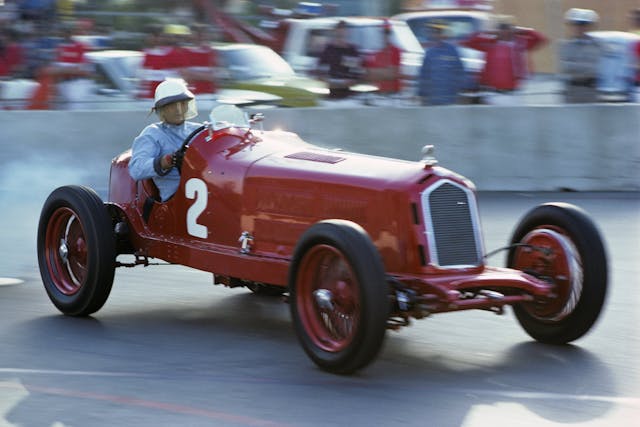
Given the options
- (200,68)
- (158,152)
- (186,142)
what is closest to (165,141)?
(158,152)

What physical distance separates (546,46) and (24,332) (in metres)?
8.12

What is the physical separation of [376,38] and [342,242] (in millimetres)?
8840

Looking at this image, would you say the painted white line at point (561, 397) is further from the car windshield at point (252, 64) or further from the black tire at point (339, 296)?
the car windshield at point (252, 64)

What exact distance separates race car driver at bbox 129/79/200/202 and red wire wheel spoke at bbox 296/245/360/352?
1596 millimetres

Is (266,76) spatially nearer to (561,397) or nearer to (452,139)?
(452,139)

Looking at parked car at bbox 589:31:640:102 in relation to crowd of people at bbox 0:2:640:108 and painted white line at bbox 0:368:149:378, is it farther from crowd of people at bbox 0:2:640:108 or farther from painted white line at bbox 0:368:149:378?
painted white line at bbox 0:368:149:378

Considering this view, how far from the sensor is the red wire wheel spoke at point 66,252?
24.8ft

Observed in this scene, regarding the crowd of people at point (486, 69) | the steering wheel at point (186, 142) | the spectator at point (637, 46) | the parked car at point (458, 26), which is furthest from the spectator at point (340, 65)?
the steering wheel at point (186, 142)

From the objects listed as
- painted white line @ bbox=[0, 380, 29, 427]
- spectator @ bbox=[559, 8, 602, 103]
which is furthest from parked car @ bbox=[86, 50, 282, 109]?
painted white line @ bbox=[0, 380, 29, 427]

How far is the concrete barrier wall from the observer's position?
1266 cm

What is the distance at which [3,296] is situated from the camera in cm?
818

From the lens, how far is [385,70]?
13.4m

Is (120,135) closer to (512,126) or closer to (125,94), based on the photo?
(125,94)

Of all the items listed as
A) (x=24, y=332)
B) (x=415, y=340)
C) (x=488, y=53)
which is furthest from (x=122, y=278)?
(x=488, y=53)
